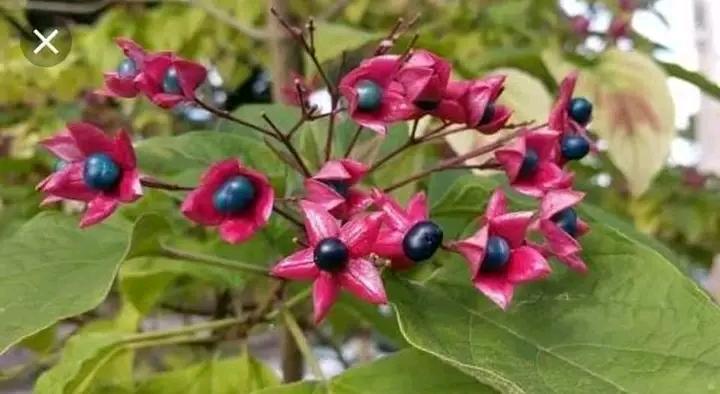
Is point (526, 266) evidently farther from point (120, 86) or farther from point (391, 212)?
point (120, 86)

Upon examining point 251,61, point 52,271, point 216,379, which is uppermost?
point 52,271

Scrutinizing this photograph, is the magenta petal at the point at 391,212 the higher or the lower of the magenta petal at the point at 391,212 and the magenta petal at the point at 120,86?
the higher

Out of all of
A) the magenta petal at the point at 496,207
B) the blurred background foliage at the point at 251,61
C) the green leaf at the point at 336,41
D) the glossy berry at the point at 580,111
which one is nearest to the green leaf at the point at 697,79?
the blurred background foliage at the point at 251,61

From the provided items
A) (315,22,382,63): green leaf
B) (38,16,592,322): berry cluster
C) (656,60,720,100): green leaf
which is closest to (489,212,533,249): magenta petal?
(38,16,592,322): berry cluster

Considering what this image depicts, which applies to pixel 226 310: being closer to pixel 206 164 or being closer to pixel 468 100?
pixel 206 164

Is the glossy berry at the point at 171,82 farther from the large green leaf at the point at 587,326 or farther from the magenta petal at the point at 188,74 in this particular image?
the large green leaf at the point at 587,326

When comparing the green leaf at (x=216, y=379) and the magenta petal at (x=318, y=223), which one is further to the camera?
the green leaf at (x=216, y=379)

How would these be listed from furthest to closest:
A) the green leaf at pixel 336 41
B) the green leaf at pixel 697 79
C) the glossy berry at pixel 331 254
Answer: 1. the green leaf at pixel 697 79
2. the green leaf at pixel 336 41
3. the glossy berry at pixel 331 254

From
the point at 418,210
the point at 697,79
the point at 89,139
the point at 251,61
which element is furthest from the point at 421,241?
the point at 251,61
